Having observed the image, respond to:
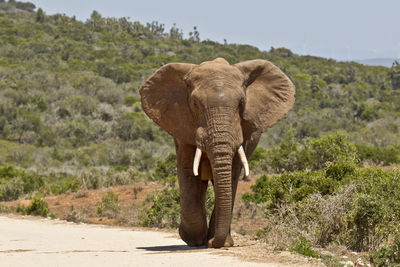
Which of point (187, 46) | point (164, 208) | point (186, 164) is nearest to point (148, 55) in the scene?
point (187, 46)

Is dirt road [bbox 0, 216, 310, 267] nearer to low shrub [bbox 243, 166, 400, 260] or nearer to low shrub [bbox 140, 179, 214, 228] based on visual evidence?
low shrub [bbox 140, 179, 214, 228]

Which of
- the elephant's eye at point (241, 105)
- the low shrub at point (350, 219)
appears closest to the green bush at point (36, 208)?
the low shrub at point (350, 219)

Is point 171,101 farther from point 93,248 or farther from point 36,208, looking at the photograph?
point 36,208

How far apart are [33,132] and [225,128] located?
34110mm

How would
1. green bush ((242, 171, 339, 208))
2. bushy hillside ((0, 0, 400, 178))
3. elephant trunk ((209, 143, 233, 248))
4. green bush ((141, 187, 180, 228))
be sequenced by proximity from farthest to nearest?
bushy hillside ((0, 0, 400, 178)), green bush ((141, 187, 180, 228)), green bush ((242, 171, 339, 208)), elephant trunk ((209, 143, 233, 248))

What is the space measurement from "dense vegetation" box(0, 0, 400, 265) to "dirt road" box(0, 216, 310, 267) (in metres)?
1.39

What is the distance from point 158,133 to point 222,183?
34.2 meters

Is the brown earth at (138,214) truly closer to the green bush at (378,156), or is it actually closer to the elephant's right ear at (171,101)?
the elephant's right ear at (171,101)

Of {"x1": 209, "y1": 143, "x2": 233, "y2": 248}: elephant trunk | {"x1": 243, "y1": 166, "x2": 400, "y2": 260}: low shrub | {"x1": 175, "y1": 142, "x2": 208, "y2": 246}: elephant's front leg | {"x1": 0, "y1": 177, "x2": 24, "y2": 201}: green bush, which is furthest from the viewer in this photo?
{"x1": 0, "y1": 177, "x2": 24, "y2": 201}: green bush

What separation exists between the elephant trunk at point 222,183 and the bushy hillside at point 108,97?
22.4 m

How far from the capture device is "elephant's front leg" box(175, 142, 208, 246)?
915 cm

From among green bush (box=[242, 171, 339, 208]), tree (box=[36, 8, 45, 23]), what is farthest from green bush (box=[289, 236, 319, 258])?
tree (box=[36, 8, 45, 23])

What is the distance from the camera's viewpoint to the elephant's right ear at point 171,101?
9000 mm

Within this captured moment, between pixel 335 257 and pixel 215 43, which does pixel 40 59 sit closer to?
pixel 215 43
